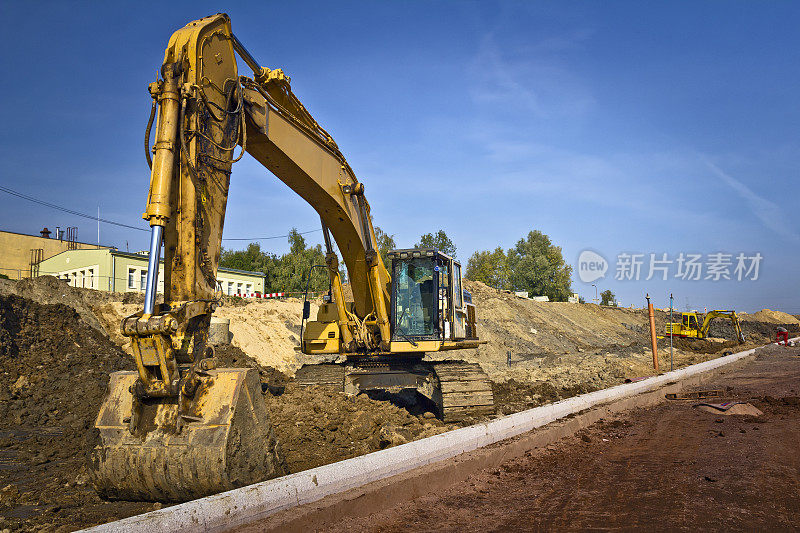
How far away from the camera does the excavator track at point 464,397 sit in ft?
28.8

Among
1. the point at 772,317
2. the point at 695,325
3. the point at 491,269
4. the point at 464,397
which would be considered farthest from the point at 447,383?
the point at 772,317

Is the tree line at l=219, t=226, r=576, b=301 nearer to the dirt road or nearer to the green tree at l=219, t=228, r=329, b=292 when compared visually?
the green tree at l=219, t=228, r=329, b=292

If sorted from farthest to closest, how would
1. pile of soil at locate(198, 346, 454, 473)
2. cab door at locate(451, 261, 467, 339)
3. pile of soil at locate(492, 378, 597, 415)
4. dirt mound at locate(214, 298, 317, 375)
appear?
dirt mound at locate(214, 298, 317, 375)
pile of soil at locate(492, 378, 597, 415)
cab door at locate(451, 261, 467, 339)
pile of soil at locate(198, 346, 454, 473)

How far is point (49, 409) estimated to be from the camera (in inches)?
409

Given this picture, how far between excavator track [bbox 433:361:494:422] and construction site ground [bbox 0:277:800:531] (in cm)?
27

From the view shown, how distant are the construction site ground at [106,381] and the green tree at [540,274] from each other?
39425mm

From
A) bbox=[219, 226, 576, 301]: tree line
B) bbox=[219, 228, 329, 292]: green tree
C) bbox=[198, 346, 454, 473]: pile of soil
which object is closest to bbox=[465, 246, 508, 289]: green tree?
bbox=[219, 226, 576, 301]: tree line

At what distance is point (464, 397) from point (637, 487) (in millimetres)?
3911

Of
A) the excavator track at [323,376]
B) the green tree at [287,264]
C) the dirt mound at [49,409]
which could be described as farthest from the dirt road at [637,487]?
the green tree at [287,264]

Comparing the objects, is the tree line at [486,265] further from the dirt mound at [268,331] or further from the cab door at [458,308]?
the cab door at [458,308]

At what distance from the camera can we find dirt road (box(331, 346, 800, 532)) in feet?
13.9

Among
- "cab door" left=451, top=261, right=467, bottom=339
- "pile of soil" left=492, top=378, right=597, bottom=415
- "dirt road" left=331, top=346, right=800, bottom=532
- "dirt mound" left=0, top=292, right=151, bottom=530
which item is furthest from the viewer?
"pile of soil" left=492, top=378, right=597, bottom=415

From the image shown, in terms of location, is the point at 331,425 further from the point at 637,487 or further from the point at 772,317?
the point at 772,317

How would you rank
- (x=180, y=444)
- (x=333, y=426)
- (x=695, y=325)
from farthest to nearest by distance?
(x=695, y=325), (x=333, y=426), (x=180, y=444)
